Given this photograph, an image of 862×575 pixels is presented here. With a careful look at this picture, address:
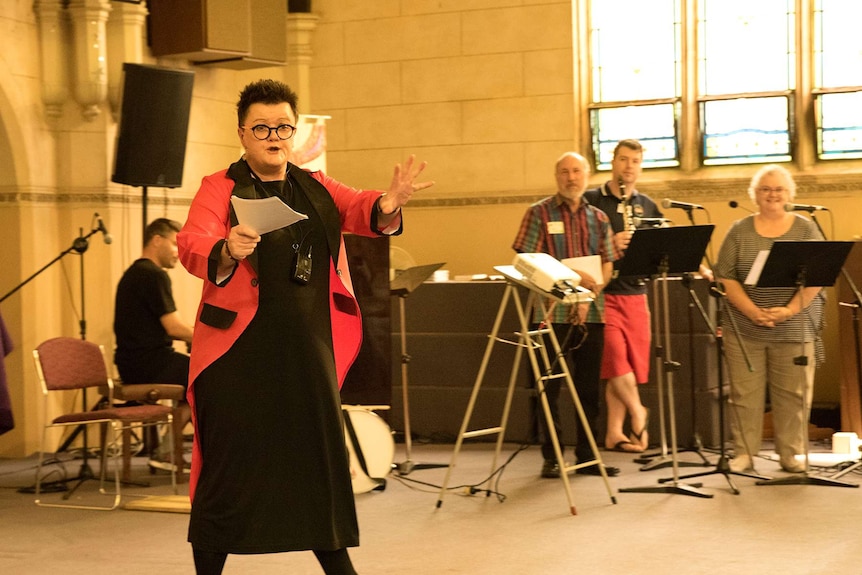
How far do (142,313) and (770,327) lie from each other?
326 cm

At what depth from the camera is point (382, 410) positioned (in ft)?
20.3

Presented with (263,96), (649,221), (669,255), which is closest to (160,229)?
(649,221)

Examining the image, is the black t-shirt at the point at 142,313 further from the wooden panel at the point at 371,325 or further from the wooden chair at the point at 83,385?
the wooden panel at the point at 371,325

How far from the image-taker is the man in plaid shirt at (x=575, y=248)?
6012mm

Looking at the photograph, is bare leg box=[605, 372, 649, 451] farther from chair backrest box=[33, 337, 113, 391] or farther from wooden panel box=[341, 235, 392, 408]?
chair backrest box=[33, 337, 113, 391]

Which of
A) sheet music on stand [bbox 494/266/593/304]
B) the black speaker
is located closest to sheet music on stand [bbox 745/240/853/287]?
sheet music on stand [bbox 494/266/593/304]

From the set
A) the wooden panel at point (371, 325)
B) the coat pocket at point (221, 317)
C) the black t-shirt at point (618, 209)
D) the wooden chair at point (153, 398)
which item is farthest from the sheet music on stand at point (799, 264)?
the coat pocket at point (221, 317)

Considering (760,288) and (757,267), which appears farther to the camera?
(760,288)

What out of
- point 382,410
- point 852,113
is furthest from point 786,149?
point 382,410

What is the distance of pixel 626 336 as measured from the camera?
6898 mm

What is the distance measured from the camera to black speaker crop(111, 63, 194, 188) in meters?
7.02

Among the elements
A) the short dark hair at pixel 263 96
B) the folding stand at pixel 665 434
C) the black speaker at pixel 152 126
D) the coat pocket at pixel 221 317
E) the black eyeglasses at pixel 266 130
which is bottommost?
the folding stand at pixel 665 434

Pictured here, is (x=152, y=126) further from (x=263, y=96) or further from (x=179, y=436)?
(x=263, y=96)

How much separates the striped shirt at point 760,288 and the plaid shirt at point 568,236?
585 mm
